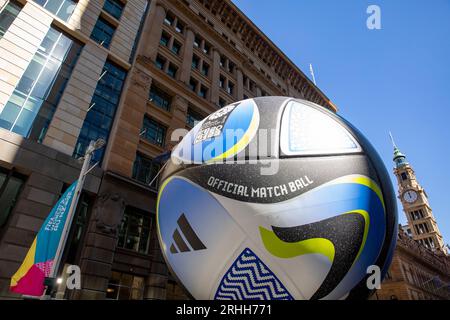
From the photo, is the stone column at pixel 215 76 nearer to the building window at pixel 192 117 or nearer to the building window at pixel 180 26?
the building window at pixel 192 117

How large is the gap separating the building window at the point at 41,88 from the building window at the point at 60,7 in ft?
4.59

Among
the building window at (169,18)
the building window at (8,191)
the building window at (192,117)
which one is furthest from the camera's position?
the building window at (169,18)

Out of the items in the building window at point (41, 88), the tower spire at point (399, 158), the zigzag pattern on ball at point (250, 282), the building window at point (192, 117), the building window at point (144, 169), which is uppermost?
the tower spire at point (399, 158)

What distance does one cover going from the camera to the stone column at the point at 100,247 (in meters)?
11.4

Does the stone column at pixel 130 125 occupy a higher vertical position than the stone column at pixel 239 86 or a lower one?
lower

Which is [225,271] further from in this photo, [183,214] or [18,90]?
[18,90]

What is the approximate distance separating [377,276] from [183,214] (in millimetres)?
2171

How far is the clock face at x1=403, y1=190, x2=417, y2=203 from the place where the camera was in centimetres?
8344

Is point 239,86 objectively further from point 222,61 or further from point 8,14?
point 8,14

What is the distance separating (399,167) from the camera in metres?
87.5

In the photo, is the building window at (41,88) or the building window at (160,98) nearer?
the building window at (41,88)

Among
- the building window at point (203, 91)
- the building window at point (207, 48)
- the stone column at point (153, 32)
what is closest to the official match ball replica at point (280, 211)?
the stone column at point (153, 32)

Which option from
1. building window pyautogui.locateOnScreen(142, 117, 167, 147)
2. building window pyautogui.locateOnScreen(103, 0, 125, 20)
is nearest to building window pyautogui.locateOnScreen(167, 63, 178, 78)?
building window pyautogui.locateOnScreen(103, 0, 125, 20)

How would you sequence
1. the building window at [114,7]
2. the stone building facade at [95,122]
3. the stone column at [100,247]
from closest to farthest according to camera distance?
1. the stone column at [100,247]
2. the stone building facade at [95,122]
3. the building window at [114,7]
